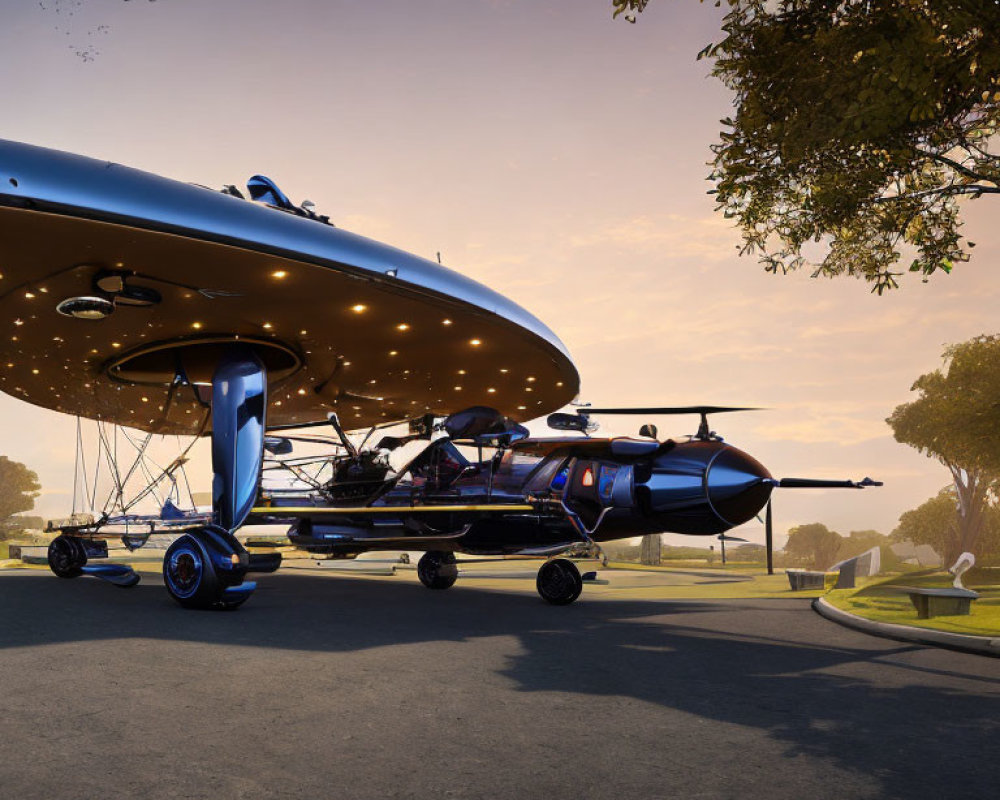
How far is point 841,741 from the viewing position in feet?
15.2

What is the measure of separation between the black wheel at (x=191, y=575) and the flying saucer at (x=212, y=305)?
3590mm

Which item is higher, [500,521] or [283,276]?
[283,276]

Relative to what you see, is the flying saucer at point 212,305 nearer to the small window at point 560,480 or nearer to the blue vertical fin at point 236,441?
the blue vertical fin at point 236,441

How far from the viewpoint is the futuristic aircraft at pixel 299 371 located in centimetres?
905

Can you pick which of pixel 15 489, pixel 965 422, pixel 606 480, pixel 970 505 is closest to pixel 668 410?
pixel 606 480

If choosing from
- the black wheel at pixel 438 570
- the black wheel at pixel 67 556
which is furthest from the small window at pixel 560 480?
the black wheel at pixel 67 556

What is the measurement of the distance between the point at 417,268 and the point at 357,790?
323 inches

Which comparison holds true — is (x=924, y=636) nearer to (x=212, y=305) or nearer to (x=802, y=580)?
(x=802, y=580)

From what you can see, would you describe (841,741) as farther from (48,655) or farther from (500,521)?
(500,521)

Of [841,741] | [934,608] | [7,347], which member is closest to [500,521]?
[934,608]

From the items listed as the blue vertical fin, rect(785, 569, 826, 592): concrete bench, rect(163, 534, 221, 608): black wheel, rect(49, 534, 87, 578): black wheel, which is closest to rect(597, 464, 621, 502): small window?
the blue vertical fin

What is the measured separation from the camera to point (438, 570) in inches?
625

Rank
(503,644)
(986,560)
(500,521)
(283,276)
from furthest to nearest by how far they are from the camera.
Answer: (986,560) < (500,521) < (283,276) < (503,644)

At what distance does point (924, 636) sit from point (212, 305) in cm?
1102
